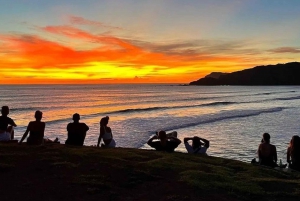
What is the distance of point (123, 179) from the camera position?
743cm

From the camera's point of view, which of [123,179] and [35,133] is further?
[35,133]

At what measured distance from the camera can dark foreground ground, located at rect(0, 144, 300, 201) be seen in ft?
21.8

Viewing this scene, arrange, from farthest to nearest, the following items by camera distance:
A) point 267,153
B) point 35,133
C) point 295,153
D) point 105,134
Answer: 1. point 105,134
2. point 267,153
3. point 295,153
4. point 35,133

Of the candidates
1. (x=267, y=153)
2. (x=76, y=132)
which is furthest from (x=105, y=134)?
(x=267, y=153)

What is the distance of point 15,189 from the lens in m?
6.63

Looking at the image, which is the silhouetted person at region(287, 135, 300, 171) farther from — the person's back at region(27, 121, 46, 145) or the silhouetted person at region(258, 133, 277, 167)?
the person's back at region(27, 121, 46, 145)

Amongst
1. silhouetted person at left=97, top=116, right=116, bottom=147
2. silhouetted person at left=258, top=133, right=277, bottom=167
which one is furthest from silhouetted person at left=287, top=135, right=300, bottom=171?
silhouetted person at left=97, top=116, right=116, bottom=147

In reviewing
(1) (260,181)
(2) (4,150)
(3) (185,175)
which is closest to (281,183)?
(1) (260,181)

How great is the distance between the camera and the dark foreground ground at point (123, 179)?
665 cm

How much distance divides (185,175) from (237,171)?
2.00 m

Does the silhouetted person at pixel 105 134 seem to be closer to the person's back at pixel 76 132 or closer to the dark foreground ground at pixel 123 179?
the person's back at pixel 76 132

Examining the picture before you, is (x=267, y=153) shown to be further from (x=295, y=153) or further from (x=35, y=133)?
(x=35, y=133)

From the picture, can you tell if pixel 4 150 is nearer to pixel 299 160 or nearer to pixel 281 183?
pixel 281 183

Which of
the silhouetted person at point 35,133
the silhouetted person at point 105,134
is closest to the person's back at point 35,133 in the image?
the silhouetted person at point 35,133
